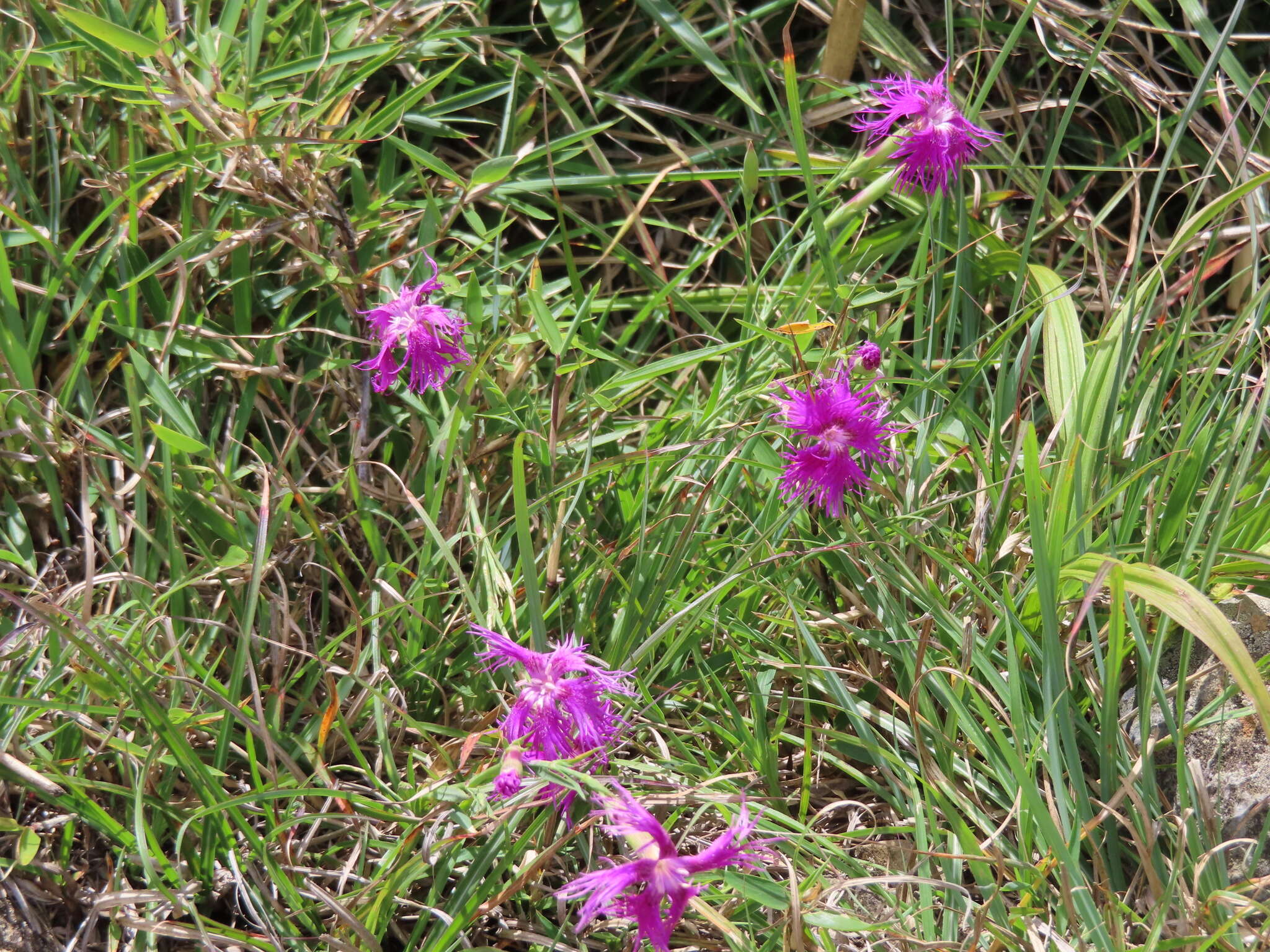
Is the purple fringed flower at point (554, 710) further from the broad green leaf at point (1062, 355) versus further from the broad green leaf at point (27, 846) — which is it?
the broad green leaf at point (1062, 355)

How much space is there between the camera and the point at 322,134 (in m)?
1.65

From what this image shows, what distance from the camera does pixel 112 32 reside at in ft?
4.65

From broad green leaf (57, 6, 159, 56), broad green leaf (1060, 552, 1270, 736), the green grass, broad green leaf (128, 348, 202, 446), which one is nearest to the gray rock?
the green grass

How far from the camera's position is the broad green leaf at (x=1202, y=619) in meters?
1.03

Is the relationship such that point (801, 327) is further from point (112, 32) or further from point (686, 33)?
point (112, 32)

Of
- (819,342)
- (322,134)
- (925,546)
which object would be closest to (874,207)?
(819,342)

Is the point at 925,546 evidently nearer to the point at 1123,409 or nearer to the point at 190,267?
the point at 1123,409

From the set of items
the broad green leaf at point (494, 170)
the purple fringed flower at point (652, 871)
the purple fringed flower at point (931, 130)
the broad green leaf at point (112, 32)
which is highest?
the broad green leaf at point (112, 32)

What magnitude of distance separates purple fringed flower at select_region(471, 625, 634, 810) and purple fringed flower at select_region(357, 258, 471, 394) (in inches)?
14.4

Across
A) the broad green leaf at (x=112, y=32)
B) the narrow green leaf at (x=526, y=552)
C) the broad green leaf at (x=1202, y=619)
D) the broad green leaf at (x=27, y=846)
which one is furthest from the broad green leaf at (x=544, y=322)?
the broad green leaf at (x=27, y=846)

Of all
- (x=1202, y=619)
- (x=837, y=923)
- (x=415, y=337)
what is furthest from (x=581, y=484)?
(x=1202, y=619)

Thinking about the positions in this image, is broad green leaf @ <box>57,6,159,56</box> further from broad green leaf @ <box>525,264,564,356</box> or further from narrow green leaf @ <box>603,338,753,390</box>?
narrow green leaf @ <box>603,338,753,390</box>

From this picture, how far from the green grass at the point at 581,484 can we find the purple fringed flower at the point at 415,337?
0.19ft

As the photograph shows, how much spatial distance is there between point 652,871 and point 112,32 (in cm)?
124
